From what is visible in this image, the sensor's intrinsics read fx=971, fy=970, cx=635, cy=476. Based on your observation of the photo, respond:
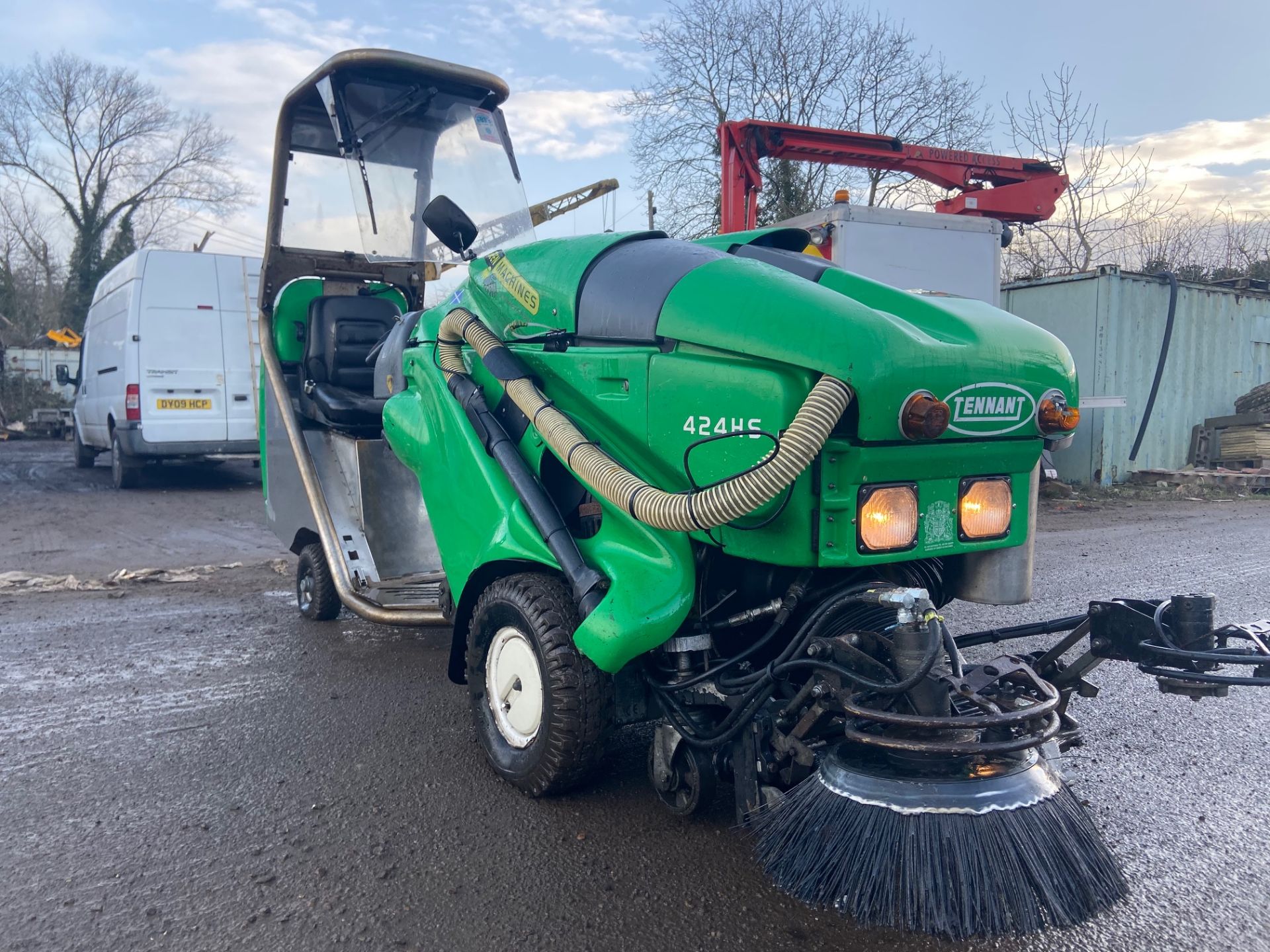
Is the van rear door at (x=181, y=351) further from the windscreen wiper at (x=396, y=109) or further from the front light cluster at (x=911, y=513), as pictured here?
A: the front light cluster at (x=911, y=513)

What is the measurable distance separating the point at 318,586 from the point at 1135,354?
11.7 metres

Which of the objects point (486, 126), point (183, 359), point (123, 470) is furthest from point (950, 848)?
point (123, 470)

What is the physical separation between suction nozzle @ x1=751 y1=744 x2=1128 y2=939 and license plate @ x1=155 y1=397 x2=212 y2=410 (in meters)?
11.1

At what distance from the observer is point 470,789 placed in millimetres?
3164

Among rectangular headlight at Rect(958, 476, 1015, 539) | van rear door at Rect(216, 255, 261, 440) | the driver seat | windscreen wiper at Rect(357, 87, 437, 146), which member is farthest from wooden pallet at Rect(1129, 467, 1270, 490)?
rectangular headlight at Rect(958, 476, 1015, 539)

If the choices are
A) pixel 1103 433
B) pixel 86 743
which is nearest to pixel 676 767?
pixel 86 743

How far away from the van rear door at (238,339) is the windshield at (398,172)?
263 inches

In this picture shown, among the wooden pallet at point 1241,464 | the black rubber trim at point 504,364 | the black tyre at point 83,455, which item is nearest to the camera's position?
the black rubber trim at point 504,364

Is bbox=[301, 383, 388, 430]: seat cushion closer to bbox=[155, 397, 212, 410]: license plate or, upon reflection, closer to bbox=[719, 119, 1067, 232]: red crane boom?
bbox=[719, 119, 1067, 232]: red crane boom

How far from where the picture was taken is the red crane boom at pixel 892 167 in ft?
34.1

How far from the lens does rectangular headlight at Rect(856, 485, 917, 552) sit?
2391mm

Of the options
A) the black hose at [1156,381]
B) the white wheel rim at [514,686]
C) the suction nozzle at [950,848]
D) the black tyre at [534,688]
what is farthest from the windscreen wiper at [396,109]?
the black hose at [1156,381]

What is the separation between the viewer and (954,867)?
211 cm

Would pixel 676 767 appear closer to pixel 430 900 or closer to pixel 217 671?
pixel 430 900
